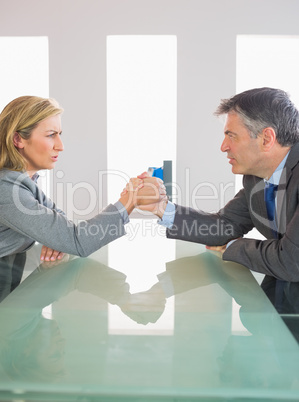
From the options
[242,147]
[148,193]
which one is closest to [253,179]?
[242,147]

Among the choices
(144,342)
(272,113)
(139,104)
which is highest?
(139,104)

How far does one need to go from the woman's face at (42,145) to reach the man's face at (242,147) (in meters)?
0.73

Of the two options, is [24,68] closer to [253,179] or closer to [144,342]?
[253,179]

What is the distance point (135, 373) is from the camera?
83 centimetres

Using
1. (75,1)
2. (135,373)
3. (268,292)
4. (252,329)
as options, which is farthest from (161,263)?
(75,1)

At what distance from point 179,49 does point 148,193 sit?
4.15m

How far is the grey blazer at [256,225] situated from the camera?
60.7 inches

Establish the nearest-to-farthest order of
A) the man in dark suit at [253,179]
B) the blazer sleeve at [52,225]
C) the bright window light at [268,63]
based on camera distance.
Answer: the blazer sleeve at [52,225] < the man in dark suit at [253,179] < the bright window light at [268,63]

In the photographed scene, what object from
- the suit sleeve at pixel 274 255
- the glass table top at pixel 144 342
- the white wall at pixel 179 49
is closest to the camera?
the glass table top at pixel 144 342

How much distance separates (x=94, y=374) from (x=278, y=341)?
15.4 inches

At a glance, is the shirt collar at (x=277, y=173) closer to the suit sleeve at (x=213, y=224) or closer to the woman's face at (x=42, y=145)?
the suit sleeve at (x=213, y=224)

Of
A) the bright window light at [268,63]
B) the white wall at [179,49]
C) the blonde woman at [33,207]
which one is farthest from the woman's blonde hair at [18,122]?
the bright window light at [268,63]

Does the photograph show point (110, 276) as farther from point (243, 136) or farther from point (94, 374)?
point (243, 136)

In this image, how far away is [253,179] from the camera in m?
2.07
